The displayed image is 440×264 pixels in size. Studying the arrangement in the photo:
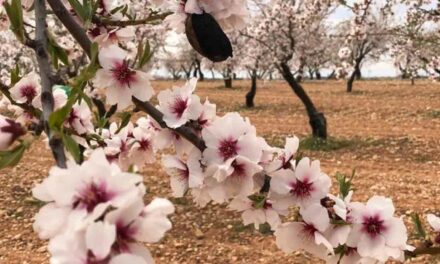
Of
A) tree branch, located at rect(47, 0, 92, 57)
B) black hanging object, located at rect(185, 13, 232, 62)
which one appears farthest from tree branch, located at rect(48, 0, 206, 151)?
black hanging object, located at rect(185, 13, 232, 62)

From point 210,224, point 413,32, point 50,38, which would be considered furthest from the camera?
point 413,32

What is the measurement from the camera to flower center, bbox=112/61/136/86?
1.49m

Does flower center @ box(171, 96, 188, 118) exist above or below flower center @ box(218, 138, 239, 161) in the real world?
above

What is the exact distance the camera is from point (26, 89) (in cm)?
177

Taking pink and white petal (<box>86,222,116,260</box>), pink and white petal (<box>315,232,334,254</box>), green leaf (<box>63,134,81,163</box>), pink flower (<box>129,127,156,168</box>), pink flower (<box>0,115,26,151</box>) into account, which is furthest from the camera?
pink flower (<box>129,127,156,168</box>)

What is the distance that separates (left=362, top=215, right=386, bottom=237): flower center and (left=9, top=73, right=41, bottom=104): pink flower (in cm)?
97

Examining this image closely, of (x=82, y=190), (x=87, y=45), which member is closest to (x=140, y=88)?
(x=87, y=45)

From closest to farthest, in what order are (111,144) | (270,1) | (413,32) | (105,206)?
(105,206)
(111,144)
(413,32)
(270,1)

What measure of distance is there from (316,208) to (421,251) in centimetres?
43

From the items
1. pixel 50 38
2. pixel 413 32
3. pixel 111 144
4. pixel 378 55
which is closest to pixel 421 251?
pixel 111 144

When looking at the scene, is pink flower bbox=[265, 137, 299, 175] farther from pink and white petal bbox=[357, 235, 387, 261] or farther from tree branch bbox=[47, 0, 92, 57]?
tree branch bbox=[47, 0, 92, 57]

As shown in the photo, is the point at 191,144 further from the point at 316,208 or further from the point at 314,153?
the point at 314,153

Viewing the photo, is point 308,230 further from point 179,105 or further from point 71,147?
point 71,147

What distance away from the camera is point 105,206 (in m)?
0.86
